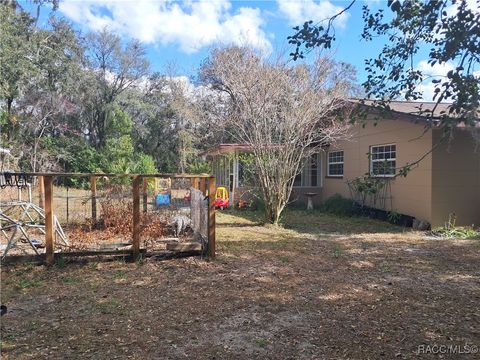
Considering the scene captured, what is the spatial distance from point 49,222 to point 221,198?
891cm

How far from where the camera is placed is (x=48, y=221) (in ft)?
18.4

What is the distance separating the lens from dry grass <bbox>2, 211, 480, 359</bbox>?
134 inches

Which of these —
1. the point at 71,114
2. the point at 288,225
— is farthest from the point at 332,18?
the point at 71,114

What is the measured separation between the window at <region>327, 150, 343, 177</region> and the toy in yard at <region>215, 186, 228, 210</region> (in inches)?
158

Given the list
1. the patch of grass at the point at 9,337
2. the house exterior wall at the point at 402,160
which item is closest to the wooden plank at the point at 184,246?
the patch of grass at the point at 9,337

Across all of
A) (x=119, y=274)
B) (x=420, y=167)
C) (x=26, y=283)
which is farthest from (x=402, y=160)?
(x=26, y=283)

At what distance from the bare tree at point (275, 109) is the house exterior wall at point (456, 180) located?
8.43 ft

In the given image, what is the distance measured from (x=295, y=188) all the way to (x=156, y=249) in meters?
9.45

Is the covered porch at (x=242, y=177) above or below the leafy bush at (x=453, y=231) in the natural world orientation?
above

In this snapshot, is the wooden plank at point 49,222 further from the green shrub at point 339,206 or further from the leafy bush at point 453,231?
the green shrub at point 339,206

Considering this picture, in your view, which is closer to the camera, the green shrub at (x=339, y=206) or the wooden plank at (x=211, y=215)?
the wooden plank at (x=211, y=215)

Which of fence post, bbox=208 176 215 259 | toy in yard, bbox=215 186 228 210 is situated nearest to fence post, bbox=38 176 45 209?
fence post, bbox=208 176 215 259

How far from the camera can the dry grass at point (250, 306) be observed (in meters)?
3.40

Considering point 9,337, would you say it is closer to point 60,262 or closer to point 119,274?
point 119,274
